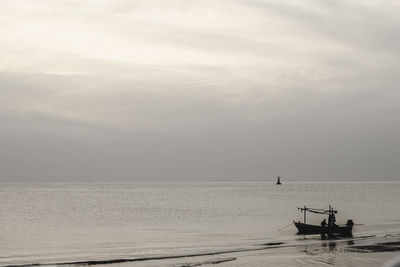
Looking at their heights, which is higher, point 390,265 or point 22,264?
point 390,265

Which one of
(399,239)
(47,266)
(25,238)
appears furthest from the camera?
(25,238)

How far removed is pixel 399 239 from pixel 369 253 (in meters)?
13.0

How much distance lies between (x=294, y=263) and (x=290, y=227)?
35.6 m

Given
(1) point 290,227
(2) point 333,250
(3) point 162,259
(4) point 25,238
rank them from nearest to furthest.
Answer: (3) point 162,259, (2) point 333,250, (4) point 25,238, (1) point 290,227

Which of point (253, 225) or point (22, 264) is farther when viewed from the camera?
point (253, 225)

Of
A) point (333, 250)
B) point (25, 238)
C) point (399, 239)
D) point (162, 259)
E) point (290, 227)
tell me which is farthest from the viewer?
point (290, 227)

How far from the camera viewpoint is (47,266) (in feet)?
119

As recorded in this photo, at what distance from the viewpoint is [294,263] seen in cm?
3719

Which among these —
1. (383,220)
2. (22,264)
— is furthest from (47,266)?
(383,220)

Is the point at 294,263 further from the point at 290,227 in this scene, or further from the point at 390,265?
the point at 290,227

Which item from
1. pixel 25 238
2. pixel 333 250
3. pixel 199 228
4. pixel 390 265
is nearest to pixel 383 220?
pixel 199 228

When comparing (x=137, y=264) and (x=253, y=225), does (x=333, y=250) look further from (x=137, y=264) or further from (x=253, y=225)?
(x=253, y=225)

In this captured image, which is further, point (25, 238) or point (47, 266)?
point (25, 238)

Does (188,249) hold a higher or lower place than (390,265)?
lower
